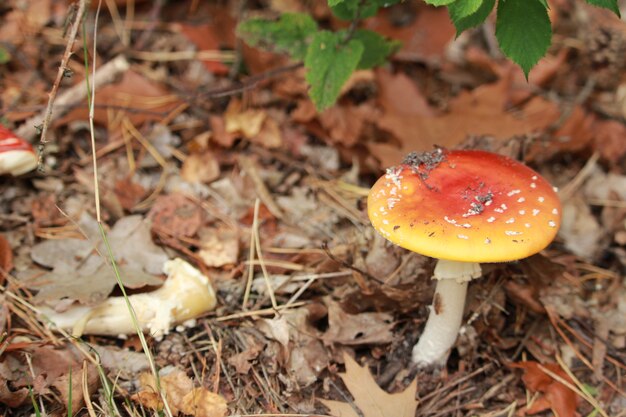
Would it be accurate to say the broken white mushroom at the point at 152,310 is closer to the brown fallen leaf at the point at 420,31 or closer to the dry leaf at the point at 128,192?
the dry leaf at the point at 128,192

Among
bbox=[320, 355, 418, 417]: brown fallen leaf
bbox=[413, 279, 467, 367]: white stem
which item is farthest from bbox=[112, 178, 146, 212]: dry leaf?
bbox=[413, 279, 467, 367]: white stem

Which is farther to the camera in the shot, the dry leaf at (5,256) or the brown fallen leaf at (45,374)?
the dry leaf at (5,256)

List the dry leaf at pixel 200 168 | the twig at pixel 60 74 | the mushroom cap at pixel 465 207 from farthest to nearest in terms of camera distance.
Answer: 1. the dry leaf at pixel 200 168
2. the twig at pixel 60 74
3. the mushroom cap at pixel 465 207

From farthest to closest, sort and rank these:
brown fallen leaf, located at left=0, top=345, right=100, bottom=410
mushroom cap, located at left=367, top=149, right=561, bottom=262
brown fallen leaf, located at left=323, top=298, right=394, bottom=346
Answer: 1. brown fallen leaf, located at left=323, top=298, right=394, bottom=346
2. brown fallen leaf, located at left=0, top=345, right=100, bottom=410
3. mushroom cap, located at left=367, top=149, right=561, bottom=262

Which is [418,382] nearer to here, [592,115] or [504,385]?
[504,385]

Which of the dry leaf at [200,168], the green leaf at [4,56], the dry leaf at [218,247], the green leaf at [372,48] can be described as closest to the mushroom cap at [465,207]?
the green leaf at [372,48]

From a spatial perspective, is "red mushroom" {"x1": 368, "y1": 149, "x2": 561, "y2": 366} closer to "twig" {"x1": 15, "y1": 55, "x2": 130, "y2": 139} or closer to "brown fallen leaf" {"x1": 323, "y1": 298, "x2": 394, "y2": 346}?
"brown fallen leaf" {"x1": 323, "y1": 298, "x2": 394, "y2": 346}

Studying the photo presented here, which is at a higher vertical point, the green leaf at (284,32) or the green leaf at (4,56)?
the green leaf at (284,32)
